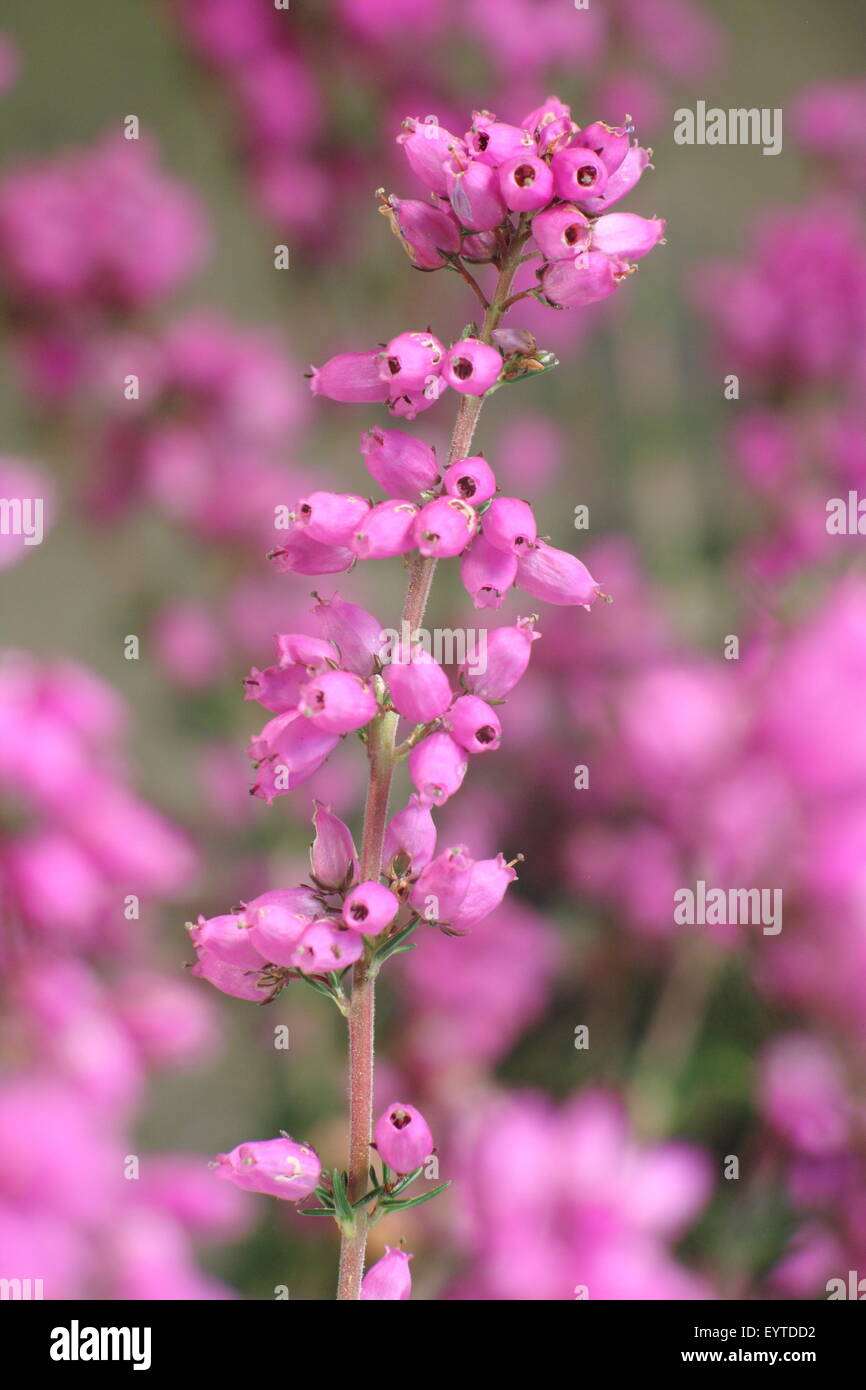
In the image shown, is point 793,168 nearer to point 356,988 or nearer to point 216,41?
point 216,41

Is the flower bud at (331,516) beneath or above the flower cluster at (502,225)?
beneath

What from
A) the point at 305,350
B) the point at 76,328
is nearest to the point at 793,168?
the point at 305,350

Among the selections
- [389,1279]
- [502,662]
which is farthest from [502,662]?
[389,1279]

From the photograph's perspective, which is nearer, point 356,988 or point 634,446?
point 356,988

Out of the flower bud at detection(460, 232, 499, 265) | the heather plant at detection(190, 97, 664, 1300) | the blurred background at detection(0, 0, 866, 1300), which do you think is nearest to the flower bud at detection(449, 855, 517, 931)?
the heather plant at detection(190, 97, 664, 1300)

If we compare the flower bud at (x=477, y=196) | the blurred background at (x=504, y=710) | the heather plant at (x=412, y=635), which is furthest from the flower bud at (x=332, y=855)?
the blurred background at (x=504, y=710)

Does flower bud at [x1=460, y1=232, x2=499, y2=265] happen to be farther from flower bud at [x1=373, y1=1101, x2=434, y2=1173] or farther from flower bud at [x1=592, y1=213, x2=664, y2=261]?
flower bud at [x1=373, y1=1101, x2=434, y2=1173]

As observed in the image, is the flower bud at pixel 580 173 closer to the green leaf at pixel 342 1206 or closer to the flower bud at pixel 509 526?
the flower bud at pixel 509 526
